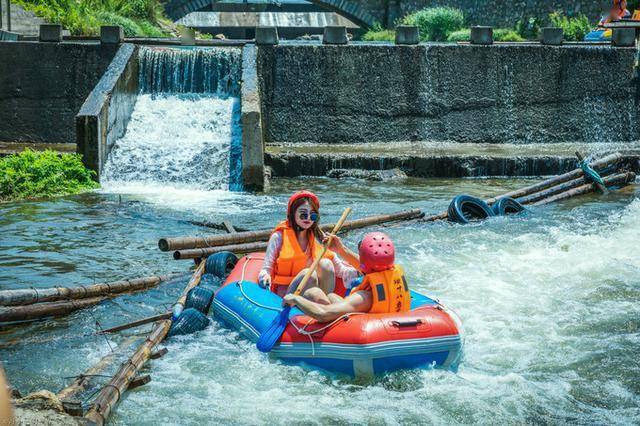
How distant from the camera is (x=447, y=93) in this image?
18109 millimetres

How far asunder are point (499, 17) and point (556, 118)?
13744mm

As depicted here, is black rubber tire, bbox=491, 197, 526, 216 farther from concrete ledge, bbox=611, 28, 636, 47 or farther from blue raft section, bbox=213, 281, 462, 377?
concrete ledge, bbox=611, 28, 636, 47

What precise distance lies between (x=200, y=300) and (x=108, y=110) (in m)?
7.99

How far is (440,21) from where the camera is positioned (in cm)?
3103

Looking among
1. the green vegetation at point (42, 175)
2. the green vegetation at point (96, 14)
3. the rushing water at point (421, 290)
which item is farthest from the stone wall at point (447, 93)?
the green vegetation at point (96, 14)

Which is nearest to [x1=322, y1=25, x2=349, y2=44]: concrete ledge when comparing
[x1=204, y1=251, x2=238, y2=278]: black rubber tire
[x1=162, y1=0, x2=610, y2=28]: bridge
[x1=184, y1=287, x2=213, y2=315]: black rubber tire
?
[x1=204, y1=251, x2=238, y2=278]: black rubber tire

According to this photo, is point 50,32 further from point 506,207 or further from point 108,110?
point 506,207

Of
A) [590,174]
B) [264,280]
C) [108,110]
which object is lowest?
[264,280]

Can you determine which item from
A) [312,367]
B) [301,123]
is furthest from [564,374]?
[301,123]

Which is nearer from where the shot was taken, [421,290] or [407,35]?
[421,290]

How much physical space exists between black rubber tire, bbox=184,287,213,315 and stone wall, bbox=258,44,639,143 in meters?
10.4

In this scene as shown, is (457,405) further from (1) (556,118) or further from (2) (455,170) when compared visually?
(1) (556,118)

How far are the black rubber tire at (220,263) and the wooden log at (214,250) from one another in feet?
0.83

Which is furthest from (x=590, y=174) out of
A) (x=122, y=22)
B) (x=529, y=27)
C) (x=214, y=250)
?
(x=529, y=27)
